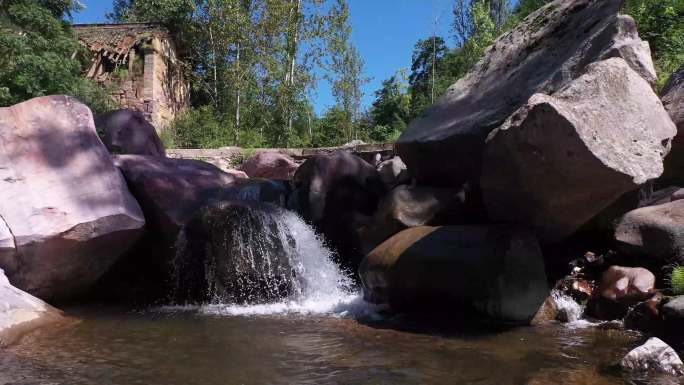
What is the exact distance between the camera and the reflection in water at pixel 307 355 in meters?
3.28

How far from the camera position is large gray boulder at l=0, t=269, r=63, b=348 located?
169 inches

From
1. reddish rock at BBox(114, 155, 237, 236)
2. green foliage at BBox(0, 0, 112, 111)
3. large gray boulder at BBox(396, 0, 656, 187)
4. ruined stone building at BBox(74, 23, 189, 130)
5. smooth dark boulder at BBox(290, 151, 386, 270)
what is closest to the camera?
large gray boulder at BBox(396, 0, 656, 187)

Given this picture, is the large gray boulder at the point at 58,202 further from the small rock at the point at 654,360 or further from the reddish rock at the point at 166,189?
the small rock at the point at 654,360

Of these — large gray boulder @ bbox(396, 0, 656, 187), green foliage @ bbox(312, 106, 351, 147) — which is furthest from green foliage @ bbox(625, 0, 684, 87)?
green foliage @ bbox(312, 106, 351, 147)

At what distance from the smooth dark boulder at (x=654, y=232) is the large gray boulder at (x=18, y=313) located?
4.98m

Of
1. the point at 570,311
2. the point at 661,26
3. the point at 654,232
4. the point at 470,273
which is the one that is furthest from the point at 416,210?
the point at 661,26

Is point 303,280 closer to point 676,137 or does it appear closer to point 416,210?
point 416,210

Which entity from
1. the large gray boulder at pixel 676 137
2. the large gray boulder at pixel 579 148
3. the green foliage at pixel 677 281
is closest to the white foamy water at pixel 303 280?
the large gray boulder at pixel 579 148

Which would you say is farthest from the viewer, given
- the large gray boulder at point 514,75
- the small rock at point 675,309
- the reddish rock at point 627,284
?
the large gray boulder at point 514,75

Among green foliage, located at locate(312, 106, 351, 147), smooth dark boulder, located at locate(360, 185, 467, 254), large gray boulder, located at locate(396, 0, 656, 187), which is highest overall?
green foliage, located at locate(312, 106, 351, 147)

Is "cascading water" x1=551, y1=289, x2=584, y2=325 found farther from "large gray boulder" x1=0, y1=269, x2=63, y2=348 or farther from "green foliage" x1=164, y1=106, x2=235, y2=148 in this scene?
"green foliage" x1=164, y1=106, x2=235, y2=148

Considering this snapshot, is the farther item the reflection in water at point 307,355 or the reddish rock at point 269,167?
the reddish rock at point 269,167

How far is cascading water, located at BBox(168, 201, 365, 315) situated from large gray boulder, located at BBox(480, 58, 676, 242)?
2.15 meters

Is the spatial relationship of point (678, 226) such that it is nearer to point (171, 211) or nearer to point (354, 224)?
point (354, 224)
